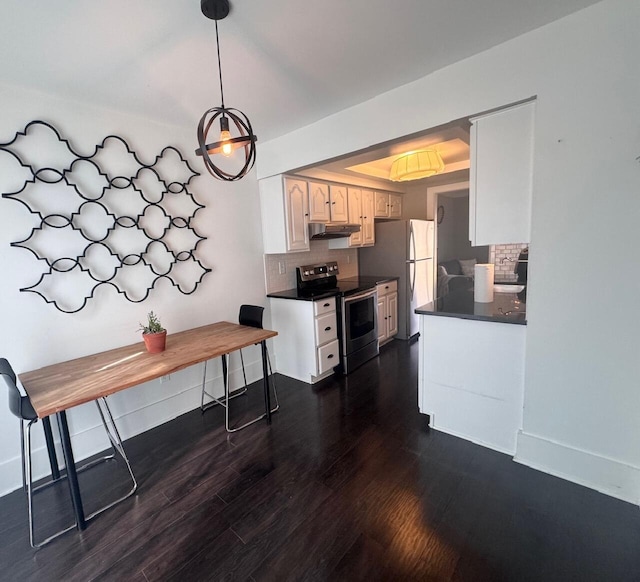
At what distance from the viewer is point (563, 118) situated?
167 centimetres

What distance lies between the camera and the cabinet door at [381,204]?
14.9ft

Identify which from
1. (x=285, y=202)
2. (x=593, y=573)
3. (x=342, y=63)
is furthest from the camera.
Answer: (x=285, y=202)

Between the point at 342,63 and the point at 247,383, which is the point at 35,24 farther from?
the point at 247,383

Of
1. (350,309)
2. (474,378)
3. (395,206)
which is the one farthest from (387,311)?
(474,378)

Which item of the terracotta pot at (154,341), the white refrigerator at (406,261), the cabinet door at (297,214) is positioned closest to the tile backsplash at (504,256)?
the white refrigerator at (406,261)

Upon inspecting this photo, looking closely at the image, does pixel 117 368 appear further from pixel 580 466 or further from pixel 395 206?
pixel 395 206

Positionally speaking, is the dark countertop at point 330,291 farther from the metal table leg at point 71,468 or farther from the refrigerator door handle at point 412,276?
the metal table leg at point 71,468

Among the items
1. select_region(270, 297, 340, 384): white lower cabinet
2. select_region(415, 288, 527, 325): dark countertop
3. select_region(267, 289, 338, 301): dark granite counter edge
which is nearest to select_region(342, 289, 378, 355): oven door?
select_region(270, 297, 340, 384): white lower cabinet

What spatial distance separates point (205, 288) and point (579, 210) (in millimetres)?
2801

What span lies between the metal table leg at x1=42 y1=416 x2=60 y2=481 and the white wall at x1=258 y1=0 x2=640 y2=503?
117 inches

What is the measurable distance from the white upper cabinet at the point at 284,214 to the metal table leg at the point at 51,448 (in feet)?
7.37

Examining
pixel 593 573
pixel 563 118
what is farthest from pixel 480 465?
pixel 563 118

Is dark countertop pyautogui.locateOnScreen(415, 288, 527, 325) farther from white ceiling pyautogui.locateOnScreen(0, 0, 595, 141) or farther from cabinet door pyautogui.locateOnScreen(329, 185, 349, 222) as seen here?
cabinet door pyautogui.locateOnScreen(329, 185, 349, 222)

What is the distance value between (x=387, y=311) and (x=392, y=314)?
16cm
